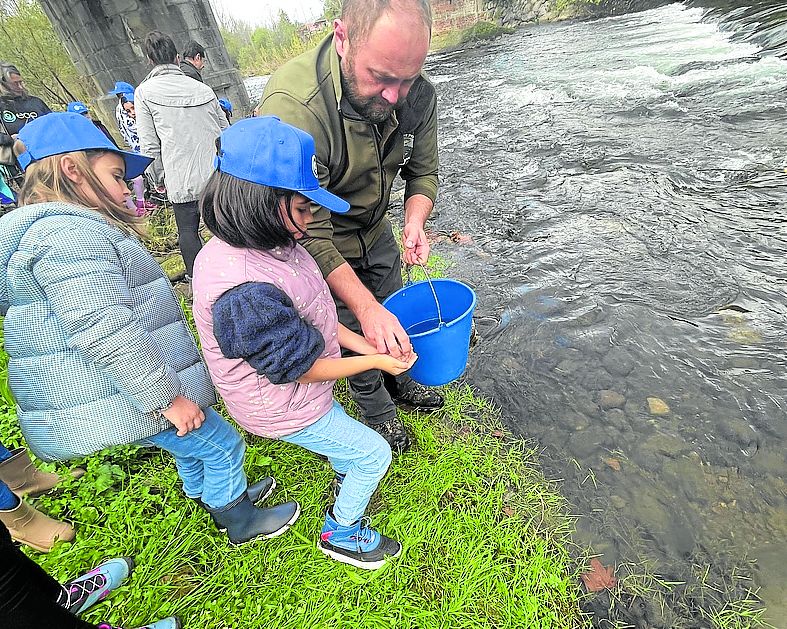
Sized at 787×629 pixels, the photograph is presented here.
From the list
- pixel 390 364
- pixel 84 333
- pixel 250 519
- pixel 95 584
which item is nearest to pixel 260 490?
pixel 250 519

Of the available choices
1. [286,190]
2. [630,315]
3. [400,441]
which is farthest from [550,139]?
[286,190]

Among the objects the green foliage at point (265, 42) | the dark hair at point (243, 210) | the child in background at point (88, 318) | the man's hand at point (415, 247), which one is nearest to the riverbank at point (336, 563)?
the child in background at point (88, 318)

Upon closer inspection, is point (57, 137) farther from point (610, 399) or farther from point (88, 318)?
point (610, 399)

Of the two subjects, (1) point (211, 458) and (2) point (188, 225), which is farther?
(2) point (188, 225)

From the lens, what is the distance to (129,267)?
152 centimetres

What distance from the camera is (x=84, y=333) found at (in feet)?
4.28

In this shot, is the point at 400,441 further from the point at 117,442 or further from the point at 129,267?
the point at 129,267

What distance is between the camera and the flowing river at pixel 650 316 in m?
1.99

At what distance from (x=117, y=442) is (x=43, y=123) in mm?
1093

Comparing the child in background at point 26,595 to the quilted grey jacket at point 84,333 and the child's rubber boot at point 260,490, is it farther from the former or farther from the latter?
the child's rubber boot at point 260,490

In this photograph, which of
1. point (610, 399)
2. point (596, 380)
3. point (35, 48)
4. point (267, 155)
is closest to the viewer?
point (267, 155)

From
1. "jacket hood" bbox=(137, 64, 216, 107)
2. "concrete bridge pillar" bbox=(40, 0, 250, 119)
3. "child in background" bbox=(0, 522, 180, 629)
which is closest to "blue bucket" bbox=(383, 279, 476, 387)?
"child in background" bbox=(0, 522, 180, 629)

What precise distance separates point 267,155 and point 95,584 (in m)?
1.81

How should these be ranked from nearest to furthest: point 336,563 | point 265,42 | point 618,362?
point 336,563, point 618,362, point 265,42
